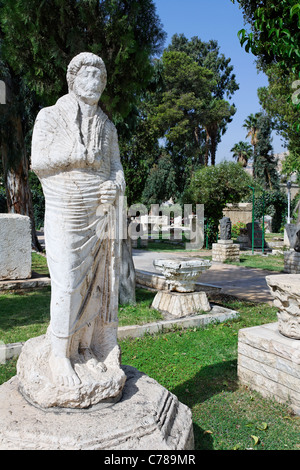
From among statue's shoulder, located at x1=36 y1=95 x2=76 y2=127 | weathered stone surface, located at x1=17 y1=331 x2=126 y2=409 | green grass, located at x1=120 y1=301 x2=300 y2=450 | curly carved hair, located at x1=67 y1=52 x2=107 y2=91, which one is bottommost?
green grass, located at x1=120 y1=301 x2=300 y2=450

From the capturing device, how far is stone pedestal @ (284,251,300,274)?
1061 cm

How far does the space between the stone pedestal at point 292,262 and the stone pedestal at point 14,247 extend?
7.23 meters

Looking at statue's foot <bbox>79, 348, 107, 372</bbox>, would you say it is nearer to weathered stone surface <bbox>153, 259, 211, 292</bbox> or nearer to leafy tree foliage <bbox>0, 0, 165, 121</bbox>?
weathered stone surface <bbox>153, 259, 211, 292</bbox>

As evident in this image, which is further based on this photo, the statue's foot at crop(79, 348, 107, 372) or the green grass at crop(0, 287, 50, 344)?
the green grass at crop(0, 287, 50, 344)

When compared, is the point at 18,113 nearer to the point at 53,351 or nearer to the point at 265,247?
the point at 53,351

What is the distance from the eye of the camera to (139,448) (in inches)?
79.7

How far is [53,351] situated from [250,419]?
72.4 inches

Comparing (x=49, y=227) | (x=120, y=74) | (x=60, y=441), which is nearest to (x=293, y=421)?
(x=60, y=441)

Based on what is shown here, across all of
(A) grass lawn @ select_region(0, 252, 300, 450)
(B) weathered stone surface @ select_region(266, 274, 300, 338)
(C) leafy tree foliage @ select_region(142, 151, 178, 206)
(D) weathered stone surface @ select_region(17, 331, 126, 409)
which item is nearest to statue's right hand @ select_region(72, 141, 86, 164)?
(D) weathered stone surface @ select_region(17, 331, 126, 409)

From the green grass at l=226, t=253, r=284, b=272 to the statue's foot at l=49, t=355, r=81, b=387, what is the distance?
9.83 metres

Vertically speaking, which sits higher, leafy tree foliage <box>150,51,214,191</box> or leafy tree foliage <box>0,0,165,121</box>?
leafy tree foliage <box>150,51,214,191</box>

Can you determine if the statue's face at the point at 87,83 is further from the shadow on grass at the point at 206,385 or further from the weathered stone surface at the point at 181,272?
the weathered stone surface at the point at 181,272

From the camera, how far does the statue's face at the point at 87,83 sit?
238 centimetres

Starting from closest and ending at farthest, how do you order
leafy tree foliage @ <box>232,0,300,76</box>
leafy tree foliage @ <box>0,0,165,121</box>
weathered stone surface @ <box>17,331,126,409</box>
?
weathered stone surface @ <box>17,331,126,409</box> < leafy tree foliage @ <box>232,0,300,76</box> < leafy tree foliage @ <box>0,0,165,121</box>
